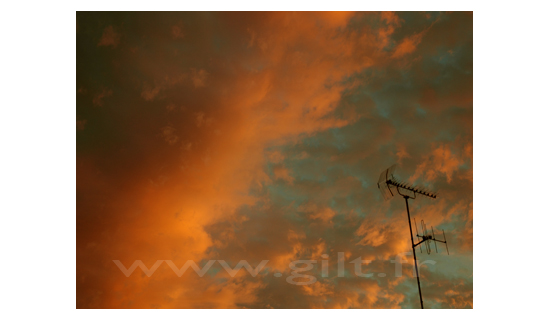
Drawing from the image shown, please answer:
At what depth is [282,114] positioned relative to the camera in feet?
16.7

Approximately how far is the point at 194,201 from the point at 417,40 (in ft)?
12.6

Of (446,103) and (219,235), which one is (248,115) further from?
(446,103)

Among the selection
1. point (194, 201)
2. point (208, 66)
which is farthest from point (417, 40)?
point (194, 201)

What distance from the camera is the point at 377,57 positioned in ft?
16.5

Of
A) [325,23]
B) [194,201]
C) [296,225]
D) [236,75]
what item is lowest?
[296,225]

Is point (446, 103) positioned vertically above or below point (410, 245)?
above

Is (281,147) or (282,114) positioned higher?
(282,114)

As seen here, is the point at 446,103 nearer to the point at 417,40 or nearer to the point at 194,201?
the point at 417,40

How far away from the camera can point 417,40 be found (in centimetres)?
496

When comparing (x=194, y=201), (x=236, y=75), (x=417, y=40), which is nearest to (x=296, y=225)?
(x=194, y=201)

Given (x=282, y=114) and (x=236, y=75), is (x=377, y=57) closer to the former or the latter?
(x=282, y=114)

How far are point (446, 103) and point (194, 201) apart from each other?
3751 millimetres

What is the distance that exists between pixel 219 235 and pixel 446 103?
3628mm

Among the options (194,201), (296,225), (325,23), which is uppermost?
(325,23)
